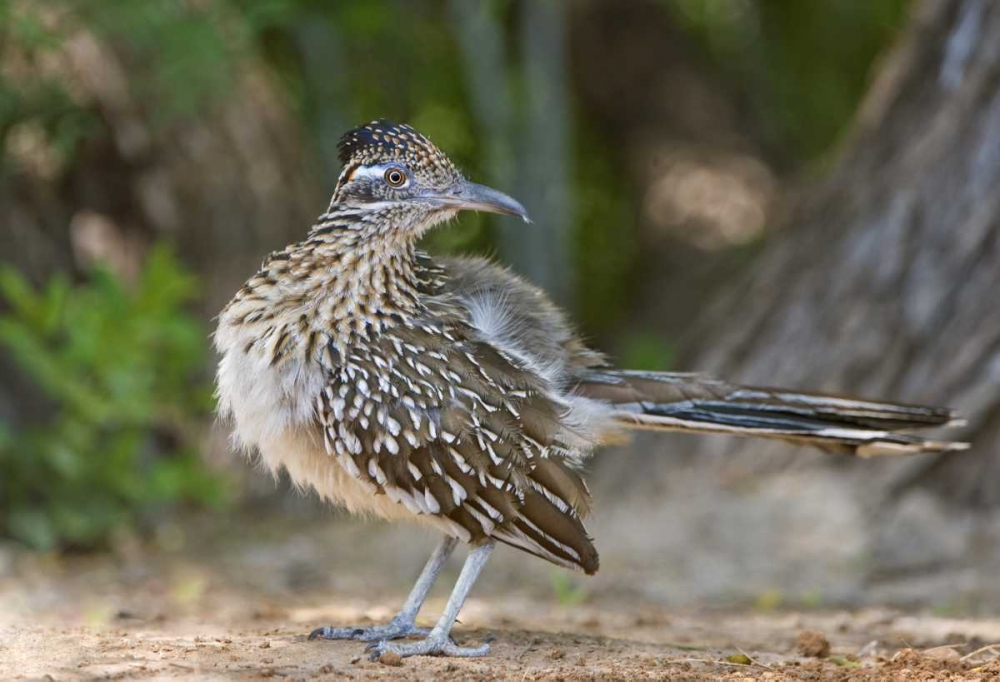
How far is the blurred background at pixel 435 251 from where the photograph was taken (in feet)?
22.5

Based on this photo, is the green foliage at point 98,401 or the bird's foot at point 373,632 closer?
the bird's foot at point 373,632

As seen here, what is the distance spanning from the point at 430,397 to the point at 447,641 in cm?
90

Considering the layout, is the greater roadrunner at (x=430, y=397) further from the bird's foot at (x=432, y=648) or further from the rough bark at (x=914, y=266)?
the rough bark at (x=914, y=266)

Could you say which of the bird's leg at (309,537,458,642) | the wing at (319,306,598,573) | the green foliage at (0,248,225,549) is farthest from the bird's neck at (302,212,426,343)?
the green foliage at (0,248,225,549)

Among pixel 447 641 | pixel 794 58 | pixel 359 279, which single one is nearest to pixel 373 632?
pixel 447 641

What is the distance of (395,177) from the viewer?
4727 mm

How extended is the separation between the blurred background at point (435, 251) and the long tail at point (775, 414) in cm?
148

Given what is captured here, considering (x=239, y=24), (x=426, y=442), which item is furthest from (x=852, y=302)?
(x=239, y=24)

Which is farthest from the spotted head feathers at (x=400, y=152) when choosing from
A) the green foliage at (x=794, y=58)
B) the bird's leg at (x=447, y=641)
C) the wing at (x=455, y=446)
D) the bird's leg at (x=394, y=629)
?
the green foliage at (x=794, y=58)

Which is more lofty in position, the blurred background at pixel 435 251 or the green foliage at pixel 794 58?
the green foliage at pixel 794 58

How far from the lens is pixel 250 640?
4.49 metres

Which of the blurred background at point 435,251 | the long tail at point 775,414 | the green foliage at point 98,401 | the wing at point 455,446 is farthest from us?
the green foliage at point 98,401

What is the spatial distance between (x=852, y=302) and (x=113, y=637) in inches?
184

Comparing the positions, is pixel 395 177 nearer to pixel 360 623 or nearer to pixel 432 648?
pixel 432 648
